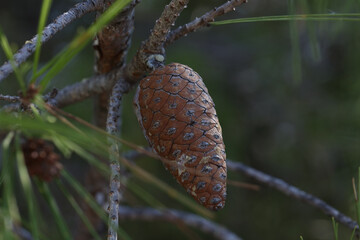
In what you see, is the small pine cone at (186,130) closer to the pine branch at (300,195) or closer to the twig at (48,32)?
the twig at (48,32)

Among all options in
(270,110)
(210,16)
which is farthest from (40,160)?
(270,110)

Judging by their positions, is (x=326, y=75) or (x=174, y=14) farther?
(x=326, y=75)

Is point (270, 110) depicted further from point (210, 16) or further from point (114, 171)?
point (114, 171)

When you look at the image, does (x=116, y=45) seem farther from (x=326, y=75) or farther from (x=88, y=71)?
(x=326, y=75)

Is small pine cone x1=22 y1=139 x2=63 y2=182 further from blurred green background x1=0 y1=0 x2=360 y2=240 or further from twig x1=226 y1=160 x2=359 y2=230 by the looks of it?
blurred green background x1=0 y1=0 x2=360 y2=240

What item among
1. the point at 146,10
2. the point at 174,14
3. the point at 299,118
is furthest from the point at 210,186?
the point at 146,10

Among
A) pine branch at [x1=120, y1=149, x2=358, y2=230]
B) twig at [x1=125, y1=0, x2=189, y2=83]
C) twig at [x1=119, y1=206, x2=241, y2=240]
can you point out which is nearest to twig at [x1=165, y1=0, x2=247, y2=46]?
twig at [x1=125, y1=0, x2=189, y2=83]
